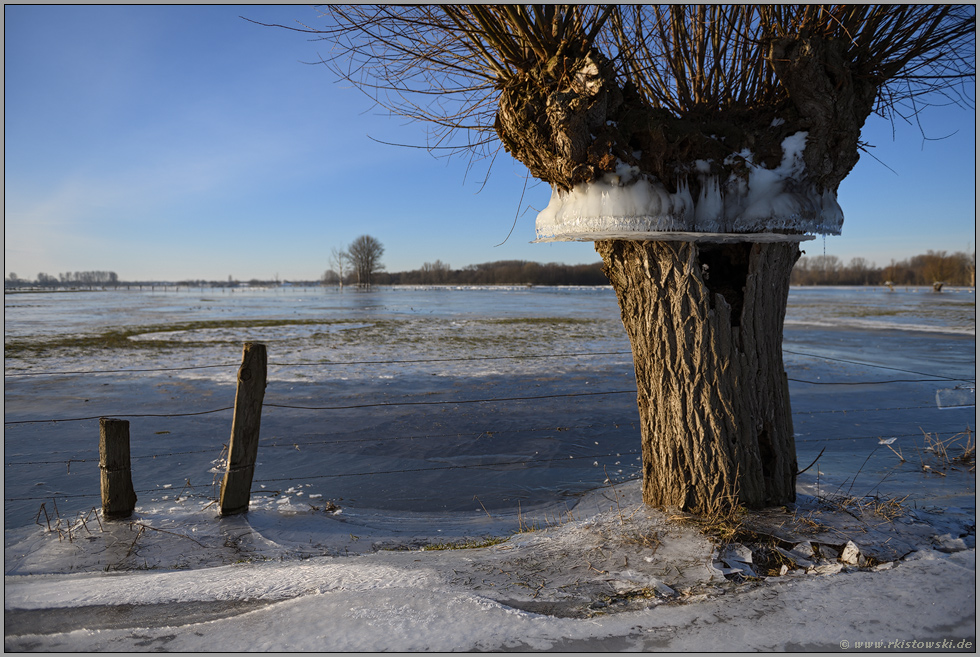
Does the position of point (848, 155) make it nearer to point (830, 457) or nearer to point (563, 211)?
point (563, 211)

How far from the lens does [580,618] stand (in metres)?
2.76

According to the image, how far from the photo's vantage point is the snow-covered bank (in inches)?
102

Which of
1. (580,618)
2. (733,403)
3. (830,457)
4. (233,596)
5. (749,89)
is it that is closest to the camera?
(580,618)

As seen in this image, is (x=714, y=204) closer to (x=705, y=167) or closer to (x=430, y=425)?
(x=705, y=167)

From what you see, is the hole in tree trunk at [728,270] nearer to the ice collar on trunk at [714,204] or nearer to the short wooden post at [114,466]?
the ice collar on trunk at [714,204]

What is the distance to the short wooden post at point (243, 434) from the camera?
187 inches

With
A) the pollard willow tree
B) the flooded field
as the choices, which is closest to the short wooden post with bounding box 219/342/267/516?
the flooded field

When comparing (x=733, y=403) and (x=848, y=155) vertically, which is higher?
(x=848, y=155)

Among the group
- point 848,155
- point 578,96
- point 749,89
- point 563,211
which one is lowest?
point 563,211

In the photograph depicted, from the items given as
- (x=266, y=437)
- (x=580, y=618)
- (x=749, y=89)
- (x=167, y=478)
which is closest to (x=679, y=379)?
(x=580, y=618)

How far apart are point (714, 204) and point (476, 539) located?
10.3 feet

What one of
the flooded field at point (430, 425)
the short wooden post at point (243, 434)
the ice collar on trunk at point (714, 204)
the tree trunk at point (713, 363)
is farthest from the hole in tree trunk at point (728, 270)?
the short wooden post at point (243, 434)

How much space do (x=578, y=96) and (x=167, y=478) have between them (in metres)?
5.73

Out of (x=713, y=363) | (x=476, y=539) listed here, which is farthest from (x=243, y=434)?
(x=713, y=363)
